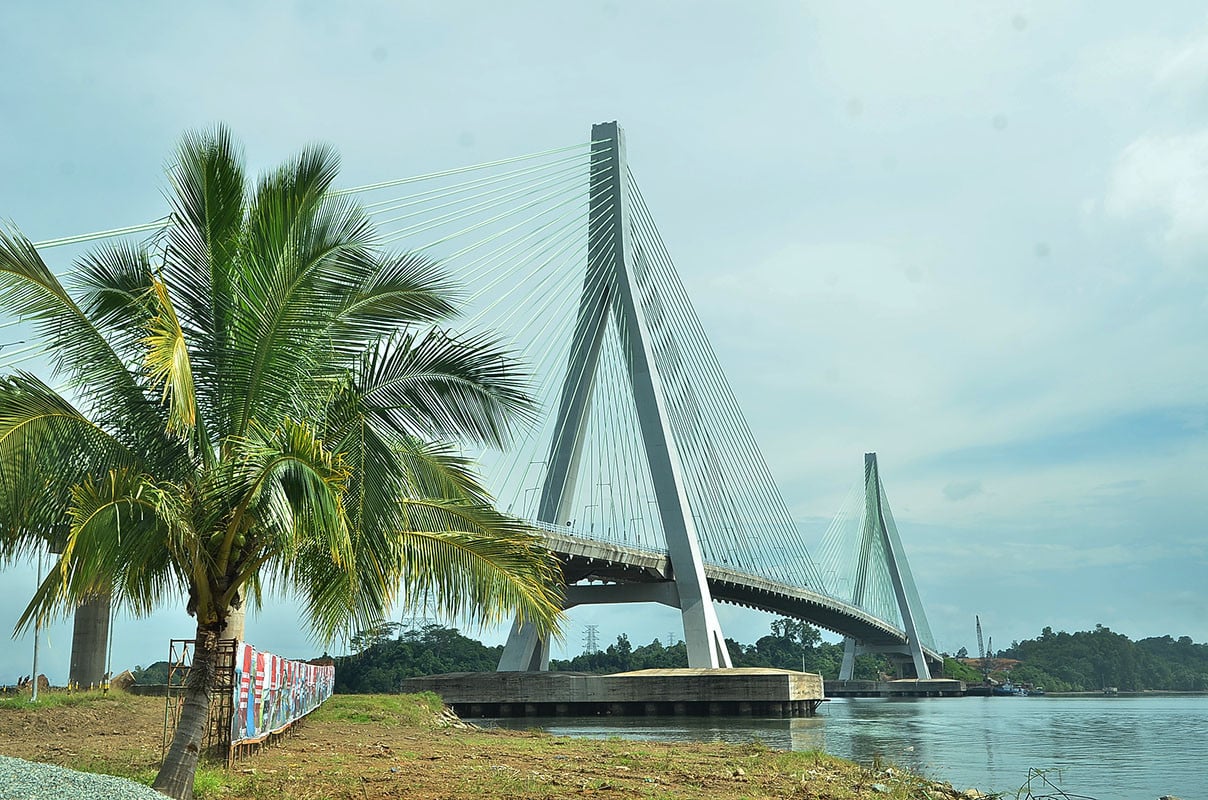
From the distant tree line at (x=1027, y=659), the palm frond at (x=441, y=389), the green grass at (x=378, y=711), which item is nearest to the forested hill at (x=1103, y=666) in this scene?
the distant tree line at (x=1027, y=659)

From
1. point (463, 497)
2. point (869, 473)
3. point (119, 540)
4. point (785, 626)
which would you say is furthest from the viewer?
point (785, 626)

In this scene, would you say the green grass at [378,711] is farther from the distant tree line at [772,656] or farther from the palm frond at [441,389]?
the distant tree line at [772,656]

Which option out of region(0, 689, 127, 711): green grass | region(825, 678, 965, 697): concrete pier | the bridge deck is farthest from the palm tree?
→ region(825, 678, 965, 697): concrete pier

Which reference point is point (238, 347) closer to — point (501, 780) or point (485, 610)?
point (485, 610)

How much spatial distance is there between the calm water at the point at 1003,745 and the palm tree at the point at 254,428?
9.40 meters

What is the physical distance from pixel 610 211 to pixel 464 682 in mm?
18175

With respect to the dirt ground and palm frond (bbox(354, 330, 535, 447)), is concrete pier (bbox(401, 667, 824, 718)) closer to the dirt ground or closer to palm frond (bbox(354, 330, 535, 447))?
the dirt ground

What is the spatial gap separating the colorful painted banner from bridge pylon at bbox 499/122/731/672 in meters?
19.0

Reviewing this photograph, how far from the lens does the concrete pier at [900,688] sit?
9362cm

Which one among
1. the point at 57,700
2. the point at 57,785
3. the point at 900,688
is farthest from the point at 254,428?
the point at 900,688

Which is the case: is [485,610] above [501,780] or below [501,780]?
above

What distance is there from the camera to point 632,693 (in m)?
39.4

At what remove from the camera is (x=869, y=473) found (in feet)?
326

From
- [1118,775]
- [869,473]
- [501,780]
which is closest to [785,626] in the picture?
[869,473]
